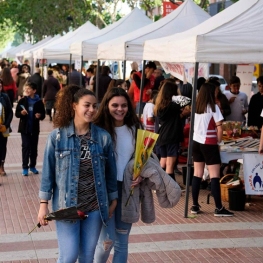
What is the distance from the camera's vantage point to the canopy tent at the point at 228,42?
887cm

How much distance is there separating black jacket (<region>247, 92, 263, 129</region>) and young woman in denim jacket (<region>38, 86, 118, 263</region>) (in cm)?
788

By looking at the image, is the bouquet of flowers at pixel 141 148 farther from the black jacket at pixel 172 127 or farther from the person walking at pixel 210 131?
the black jacket at pixel 172 127

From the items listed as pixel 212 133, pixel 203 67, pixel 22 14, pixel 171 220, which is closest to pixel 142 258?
pixel 171 220

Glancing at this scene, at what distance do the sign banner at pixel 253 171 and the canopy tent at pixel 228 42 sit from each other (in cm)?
133

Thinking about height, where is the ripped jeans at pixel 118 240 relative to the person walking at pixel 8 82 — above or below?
below

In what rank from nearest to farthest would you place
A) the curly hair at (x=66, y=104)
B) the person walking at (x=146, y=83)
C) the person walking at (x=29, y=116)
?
the curly hair at (x=66, y=104) < the person walking at (x=29, y=116) < the person walking at (x=146, y=83)

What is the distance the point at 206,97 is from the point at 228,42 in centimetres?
75

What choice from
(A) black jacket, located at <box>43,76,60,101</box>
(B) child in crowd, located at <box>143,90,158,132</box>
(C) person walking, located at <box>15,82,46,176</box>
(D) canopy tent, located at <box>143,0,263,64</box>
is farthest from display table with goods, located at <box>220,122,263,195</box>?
(A) black jacket, located at <box>43,76,60,101</box>

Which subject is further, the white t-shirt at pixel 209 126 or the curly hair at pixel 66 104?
the white t-shirt at pixel 209 126

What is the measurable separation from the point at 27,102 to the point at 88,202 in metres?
7.58

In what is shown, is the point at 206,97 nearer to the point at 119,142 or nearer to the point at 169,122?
the point at 169,122

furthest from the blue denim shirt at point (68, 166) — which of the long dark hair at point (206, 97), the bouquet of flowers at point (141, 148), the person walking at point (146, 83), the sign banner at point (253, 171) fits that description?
the person walking at point (146, 83)

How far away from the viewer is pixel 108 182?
516 cm

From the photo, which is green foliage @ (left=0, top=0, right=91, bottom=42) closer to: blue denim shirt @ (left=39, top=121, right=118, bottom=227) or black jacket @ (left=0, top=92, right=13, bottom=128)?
black jacket @ (left=0, top=92, right=13, bottom=128)
